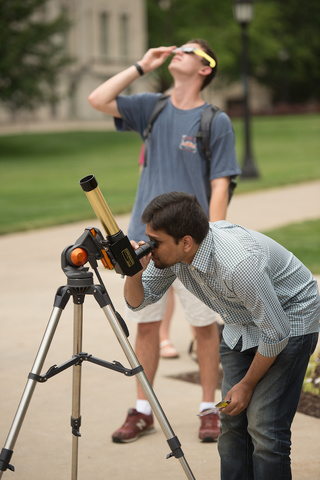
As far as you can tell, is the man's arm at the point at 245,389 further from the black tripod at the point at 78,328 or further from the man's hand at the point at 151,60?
the man's hand at the point at 151,60

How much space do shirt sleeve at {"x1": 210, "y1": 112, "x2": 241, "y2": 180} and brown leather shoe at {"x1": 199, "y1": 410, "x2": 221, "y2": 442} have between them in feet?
4.33

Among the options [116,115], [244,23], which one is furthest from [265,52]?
[116,115]

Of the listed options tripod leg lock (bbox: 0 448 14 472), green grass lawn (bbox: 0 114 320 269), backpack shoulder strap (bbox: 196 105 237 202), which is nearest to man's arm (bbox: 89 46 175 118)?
backpack shoulder strap (bbox: 196 105 237 202)

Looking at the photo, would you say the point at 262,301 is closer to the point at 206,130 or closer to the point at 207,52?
the point at 206,130

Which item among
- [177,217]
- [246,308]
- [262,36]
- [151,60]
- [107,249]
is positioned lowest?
[262,36]

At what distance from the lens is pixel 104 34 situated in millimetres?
60594

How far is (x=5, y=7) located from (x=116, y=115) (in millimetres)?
30587

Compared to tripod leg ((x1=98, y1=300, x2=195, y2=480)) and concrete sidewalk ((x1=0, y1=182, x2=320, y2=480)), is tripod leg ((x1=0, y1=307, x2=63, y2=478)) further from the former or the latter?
concrete sidewalk ((x1=0, y1=182, x2=320, y2=480))

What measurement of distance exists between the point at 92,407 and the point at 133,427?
22.0 inches

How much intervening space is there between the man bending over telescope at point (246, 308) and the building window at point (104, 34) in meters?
59.0

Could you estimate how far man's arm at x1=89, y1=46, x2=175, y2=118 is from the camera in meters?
4.73

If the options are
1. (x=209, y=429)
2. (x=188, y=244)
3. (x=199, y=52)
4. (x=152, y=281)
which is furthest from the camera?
(x=199, y=52)

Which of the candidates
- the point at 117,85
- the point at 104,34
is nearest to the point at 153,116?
the point at 117,85

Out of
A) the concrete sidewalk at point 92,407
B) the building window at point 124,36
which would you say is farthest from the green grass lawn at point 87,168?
the building window at point 124,36
